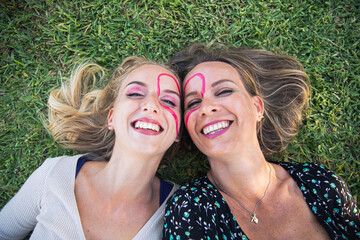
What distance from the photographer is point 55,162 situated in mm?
2869

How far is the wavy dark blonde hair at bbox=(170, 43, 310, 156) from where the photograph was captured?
3.26 m

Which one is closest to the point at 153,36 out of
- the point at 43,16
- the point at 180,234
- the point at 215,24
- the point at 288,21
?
the point at 215,24

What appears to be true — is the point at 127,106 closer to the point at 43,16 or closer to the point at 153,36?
the point at 153,36

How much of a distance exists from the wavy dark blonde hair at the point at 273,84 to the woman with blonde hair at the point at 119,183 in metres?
0.46

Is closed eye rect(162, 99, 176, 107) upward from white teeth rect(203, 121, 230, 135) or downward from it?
upward

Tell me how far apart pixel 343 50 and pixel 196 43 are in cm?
201

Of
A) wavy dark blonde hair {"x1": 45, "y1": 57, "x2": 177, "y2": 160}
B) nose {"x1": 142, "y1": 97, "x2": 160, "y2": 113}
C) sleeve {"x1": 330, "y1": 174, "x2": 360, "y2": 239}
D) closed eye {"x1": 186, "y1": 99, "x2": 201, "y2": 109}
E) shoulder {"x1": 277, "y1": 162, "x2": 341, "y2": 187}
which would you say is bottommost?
sleeve {"x1": 330, "y1": 174, "x2": 360, "y2": 239}

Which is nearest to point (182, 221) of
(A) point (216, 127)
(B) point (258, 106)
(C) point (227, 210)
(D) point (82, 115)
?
(C) point (227, 210)

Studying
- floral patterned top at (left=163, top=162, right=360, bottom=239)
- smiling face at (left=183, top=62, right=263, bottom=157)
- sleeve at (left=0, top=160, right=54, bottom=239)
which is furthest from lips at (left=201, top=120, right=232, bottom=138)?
sleeve at (left=0, top=160, right=54, bottom=239)

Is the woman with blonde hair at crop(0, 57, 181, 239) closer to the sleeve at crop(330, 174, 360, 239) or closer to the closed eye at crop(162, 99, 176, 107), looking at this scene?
the closed eye at crop(162, 99, 176, 107)

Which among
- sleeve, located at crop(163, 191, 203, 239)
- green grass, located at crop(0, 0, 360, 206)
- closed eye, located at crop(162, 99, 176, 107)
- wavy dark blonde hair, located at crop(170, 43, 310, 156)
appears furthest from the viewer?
green grass, located at crop(0, 0, 360, 206)

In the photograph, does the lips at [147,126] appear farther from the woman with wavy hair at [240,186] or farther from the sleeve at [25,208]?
the sleeve at [25,208]

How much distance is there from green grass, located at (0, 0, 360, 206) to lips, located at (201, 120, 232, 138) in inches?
40.6

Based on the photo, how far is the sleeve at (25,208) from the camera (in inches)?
107
